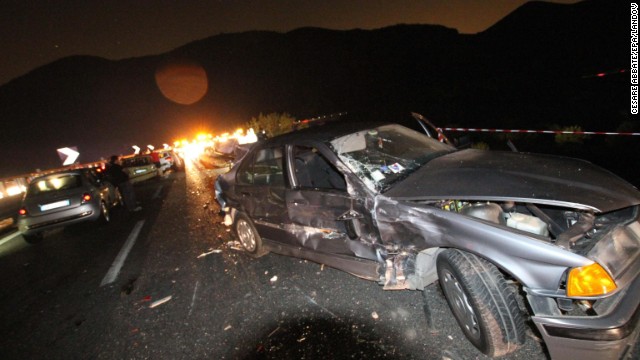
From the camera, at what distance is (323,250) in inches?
140

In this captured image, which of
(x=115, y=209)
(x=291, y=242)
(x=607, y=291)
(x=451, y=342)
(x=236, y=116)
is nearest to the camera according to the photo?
(x=607, y=291)

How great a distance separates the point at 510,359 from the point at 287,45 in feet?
519

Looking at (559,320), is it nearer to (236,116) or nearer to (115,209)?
(115,209)

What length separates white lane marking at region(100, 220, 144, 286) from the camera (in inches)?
195

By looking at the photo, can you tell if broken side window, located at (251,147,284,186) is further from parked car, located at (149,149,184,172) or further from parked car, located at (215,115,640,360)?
parked car, located at (149,149,184,172)

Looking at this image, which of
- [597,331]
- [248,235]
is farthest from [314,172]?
[597,331]

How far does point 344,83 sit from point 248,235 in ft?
281

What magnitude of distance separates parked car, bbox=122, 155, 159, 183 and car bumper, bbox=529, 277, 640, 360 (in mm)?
16979

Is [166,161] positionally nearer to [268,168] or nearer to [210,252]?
[210,252]

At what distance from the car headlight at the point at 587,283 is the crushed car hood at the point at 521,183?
1.44 feet

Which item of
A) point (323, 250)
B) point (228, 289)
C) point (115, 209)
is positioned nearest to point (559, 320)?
point (323, 250)

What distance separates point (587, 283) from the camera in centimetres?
187

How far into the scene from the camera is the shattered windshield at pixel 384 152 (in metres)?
3.09

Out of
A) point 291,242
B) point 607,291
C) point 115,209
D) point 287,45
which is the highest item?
point 287,45
